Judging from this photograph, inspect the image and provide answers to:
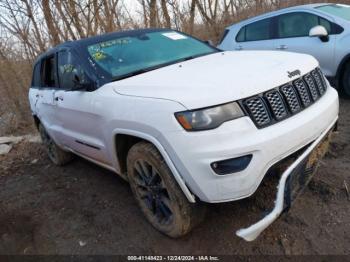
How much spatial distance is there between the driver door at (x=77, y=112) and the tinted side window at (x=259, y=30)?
3929mm

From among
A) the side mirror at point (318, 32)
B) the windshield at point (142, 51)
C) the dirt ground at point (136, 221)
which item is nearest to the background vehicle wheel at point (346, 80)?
the side mirror at point (318, 32)

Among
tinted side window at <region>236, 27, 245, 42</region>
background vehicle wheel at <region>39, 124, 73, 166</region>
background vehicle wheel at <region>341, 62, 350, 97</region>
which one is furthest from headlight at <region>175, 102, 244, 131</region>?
tinted side window at <region>236, 27, 245, 42</region>

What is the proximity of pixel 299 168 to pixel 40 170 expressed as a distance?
394 centimetres

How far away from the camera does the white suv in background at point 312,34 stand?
17.1ft

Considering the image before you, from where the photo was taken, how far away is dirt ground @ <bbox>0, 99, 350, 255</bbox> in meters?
2.61

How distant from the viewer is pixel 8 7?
12.2 m

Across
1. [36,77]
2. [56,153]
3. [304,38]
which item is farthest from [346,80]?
[36,77]

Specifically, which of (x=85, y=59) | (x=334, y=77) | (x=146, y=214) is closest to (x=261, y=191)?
(x=146, y=214)

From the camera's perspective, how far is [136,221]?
10.4ft

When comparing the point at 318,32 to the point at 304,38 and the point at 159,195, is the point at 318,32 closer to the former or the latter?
the point at 304,38

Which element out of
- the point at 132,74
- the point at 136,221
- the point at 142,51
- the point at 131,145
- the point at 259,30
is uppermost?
the point at 142,51

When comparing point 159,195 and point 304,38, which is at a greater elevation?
point 304,38

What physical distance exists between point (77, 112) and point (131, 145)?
2.54 ft

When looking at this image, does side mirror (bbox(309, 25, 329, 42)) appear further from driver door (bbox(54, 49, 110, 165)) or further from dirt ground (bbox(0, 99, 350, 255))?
driver door (bbox(54, 49, 110, 165))
